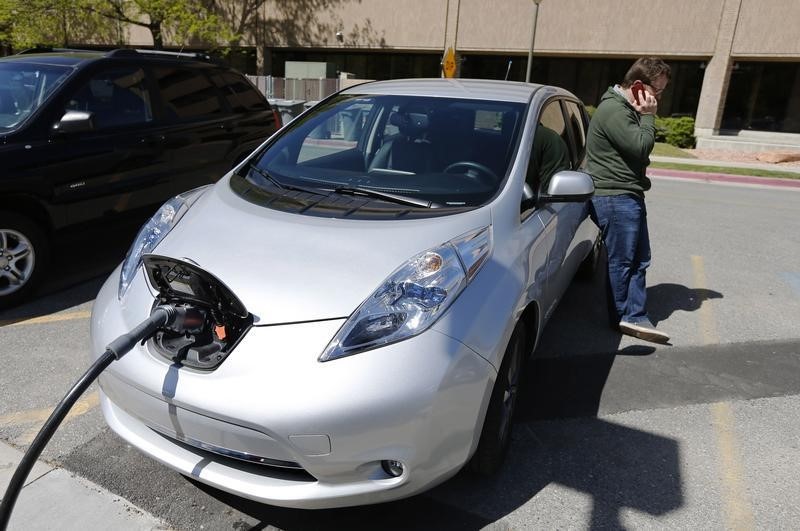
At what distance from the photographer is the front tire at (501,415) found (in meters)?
2.48

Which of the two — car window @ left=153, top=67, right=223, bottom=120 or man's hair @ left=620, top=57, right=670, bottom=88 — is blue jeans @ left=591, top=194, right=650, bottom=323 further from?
car window @ left=153, top=67, right=223, bottom=120

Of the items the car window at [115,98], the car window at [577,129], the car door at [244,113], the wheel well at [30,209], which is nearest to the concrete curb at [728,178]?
the car window at [577,129]

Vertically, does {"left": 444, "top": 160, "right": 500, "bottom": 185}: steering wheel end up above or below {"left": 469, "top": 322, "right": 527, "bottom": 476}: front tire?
above

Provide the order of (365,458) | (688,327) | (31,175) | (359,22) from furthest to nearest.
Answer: (359,22), (688,327), (31,175), (365,458)

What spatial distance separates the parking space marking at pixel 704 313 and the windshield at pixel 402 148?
2.40 meters

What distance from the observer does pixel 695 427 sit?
3268mm

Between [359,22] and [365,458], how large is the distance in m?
24.1

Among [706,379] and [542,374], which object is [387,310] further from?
[706,379]

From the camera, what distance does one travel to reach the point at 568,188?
10.0ft

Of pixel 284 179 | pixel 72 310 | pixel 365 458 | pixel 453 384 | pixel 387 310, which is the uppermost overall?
pixel 284 179

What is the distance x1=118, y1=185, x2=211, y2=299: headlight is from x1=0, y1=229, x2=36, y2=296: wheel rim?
1.85m

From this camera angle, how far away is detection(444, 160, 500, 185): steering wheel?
306 cm

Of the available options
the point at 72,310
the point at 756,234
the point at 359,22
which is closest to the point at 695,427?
the point at 72,310

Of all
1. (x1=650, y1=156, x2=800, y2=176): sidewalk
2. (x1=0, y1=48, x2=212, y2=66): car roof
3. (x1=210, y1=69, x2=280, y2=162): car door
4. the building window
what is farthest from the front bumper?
the building window
